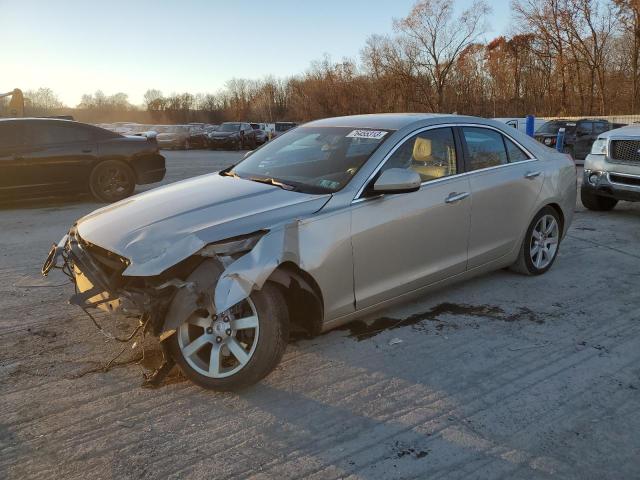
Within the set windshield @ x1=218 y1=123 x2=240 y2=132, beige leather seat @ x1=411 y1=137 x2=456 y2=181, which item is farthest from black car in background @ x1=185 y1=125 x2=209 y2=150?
beige leather seat @ x1=411 y1=137 x2=456 y2=181

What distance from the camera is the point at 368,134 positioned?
4156 mm

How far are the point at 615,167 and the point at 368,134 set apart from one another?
17.4ft

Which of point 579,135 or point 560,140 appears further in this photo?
point 579,135

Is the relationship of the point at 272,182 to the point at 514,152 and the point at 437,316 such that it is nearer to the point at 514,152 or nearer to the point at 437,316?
the point at 437,316

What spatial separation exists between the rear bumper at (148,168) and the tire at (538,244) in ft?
24.4

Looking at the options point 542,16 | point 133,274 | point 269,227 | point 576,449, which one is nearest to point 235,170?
point 269,227

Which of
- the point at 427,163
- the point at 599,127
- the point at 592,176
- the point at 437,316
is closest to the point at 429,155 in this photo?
the point at 427,163

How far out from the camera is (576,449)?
2623mm

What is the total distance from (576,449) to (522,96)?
51927mm

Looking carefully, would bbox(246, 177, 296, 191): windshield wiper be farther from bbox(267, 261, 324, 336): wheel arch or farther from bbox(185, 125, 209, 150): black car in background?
bbox(185, 125, 209, 150): black car in background

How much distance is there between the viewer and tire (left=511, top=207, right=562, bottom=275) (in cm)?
508

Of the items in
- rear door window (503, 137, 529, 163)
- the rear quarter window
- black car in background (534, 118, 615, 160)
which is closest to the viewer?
rear door window (503, 137, 529, 163)

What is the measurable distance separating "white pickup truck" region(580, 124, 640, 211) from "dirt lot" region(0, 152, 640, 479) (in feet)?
12.2

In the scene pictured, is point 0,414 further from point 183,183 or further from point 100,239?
point 183,183
